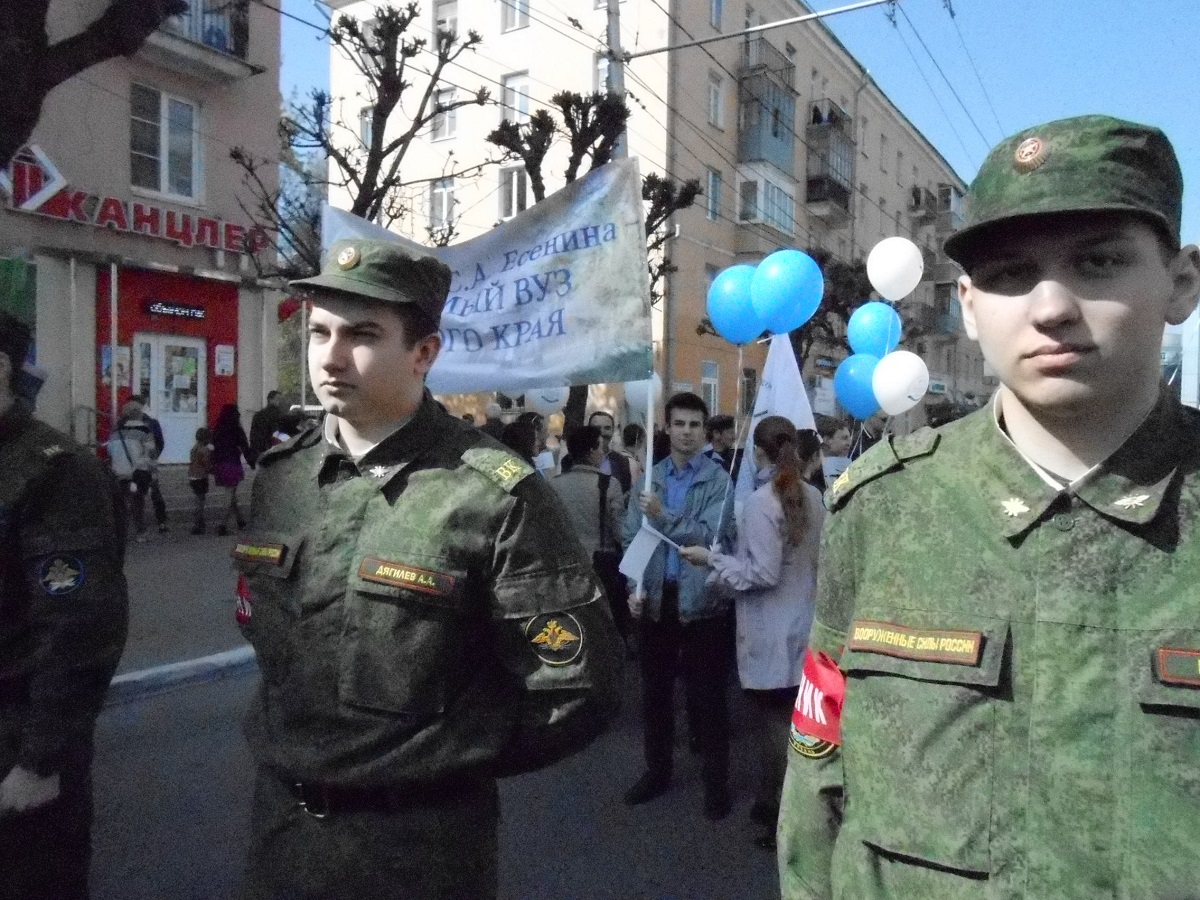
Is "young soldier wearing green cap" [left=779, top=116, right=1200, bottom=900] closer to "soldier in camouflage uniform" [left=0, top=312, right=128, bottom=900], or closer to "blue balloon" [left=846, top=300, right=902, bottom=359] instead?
"soldier in camouflage uniform" [left=0, top=312, right=128, bottom=900]

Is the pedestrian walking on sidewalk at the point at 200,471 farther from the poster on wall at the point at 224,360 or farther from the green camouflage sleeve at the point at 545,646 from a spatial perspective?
the green camouflage sleeve at the point at 545,646

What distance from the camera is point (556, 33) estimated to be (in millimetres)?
24672

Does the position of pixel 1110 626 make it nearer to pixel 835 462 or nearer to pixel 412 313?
pixel 412 313

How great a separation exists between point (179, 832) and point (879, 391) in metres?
6.09

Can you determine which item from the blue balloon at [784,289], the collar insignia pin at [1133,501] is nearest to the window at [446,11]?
the blue balloon at [784,289]

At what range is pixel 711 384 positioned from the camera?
26531 mm

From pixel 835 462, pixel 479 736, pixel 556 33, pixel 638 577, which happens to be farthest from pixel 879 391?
pixel 556 33

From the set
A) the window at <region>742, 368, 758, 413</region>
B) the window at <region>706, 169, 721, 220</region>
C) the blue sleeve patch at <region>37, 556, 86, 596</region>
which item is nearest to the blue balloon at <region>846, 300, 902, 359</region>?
the blue sleeve patch at <region>37, 556, 86, 596</region>

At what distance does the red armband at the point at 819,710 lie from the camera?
1482mm

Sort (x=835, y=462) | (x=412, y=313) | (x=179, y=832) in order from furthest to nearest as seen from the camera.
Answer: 1. (x=835, y=462)
2. (x=179, y=832)
3. (x=412, y=313)

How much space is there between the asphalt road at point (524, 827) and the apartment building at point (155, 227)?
33.7ft

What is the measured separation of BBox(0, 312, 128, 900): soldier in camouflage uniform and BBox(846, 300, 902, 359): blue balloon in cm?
792

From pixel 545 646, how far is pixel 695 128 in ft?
80.2

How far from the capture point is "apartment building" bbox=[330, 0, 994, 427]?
23641 millimetres
